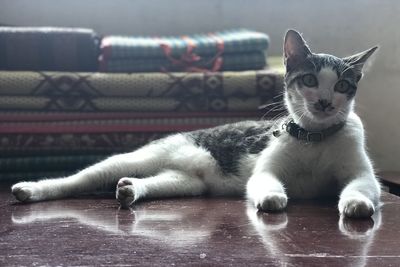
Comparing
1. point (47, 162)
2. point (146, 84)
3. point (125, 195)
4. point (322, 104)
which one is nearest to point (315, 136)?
point (322, 104)

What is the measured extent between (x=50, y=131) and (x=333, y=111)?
0.94 meters

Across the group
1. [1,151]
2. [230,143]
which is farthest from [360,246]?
[1,151]

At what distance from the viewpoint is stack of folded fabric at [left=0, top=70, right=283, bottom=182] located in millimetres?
1629

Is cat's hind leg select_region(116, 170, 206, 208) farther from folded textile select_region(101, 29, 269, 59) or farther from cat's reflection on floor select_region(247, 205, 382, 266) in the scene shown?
folded textile select_region(101, 29, 269, 59)

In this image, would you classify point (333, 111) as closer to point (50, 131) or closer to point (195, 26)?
point (50, 131)

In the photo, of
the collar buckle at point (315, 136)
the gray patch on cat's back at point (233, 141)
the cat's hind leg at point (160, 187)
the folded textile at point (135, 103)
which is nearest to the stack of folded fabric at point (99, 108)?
the folded textile at point (135, 103)

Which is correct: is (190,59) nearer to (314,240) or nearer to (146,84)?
(146,84)

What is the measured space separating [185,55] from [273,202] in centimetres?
86

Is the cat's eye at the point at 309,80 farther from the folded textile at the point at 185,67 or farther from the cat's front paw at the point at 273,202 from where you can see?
the folded textile at the point at 185,67

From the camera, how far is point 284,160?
4.12 ft

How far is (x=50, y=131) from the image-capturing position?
163 centimetres

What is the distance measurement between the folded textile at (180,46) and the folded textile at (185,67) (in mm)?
17

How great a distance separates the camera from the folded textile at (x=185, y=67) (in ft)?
5.69

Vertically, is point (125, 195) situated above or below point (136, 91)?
below
